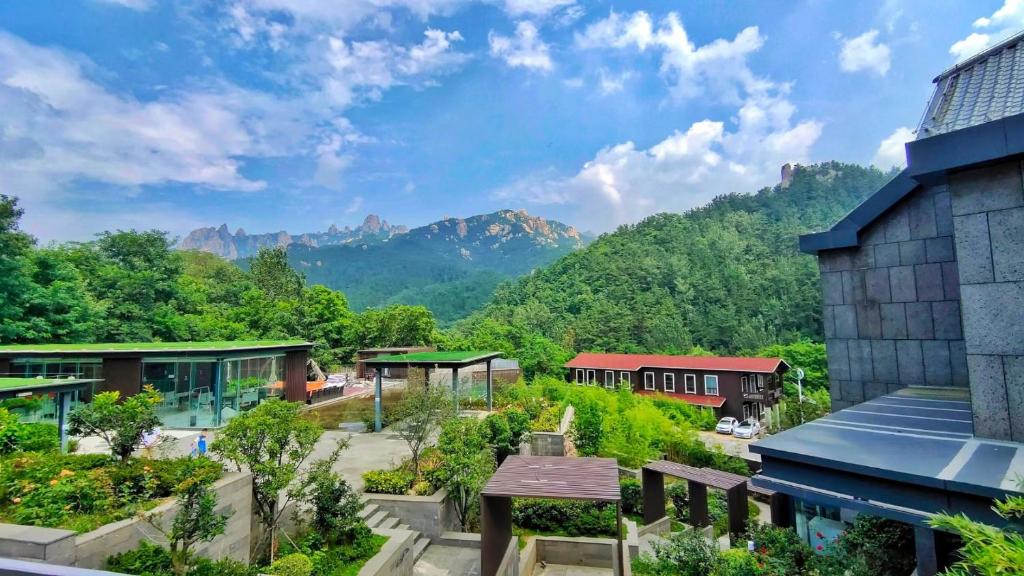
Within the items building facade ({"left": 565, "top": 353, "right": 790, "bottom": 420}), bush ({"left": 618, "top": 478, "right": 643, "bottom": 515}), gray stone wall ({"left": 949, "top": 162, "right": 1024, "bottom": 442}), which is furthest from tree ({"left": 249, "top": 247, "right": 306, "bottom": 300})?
gray stone wall ({"left": 949, "top": 162, "right": 1024, "bottom": 442})

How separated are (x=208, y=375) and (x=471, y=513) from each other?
11.3 m

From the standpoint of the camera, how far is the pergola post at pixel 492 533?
681 centimetres

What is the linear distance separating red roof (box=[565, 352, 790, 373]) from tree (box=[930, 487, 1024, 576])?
30.4 metres

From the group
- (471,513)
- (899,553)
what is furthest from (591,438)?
(899,553)

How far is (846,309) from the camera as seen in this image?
7.05 meters

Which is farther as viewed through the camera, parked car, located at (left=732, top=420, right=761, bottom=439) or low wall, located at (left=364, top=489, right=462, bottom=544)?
parked car, located at (left=732, top=420, right=761, bottom=439)

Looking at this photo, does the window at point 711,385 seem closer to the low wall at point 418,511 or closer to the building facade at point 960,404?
the low wall at point 418,511

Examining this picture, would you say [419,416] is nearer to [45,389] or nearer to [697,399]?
[45,389]

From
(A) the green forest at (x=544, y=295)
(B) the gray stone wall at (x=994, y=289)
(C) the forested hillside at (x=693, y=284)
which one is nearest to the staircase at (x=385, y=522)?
(B) the gray stone wall at (x=994, y=289)

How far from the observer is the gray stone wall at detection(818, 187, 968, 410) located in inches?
241

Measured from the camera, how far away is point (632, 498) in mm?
13664

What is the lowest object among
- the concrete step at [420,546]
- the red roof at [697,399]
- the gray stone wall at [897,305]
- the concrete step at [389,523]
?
the red roof at [697,399]

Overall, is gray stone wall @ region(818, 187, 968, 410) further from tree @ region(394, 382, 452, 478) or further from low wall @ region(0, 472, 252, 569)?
low wall @ region(0, 472, 252, 569)

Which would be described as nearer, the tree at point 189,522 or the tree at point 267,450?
the tree at point 189,522
